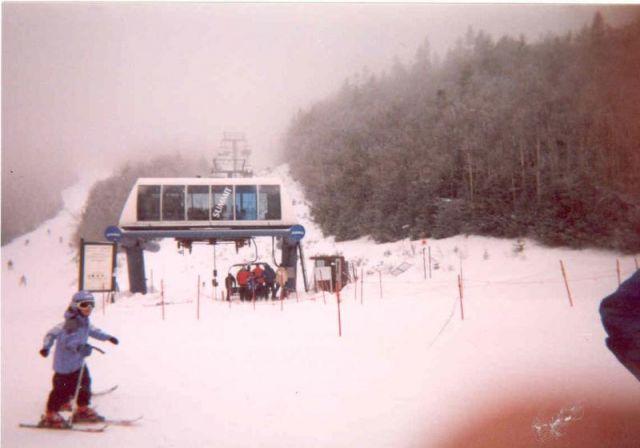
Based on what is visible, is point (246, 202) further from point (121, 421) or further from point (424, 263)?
point (121, 421)

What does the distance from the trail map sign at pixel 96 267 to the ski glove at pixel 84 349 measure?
32.1 inches

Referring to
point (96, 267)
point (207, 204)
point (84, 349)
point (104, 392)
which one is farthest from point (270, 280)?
point (84, 349)

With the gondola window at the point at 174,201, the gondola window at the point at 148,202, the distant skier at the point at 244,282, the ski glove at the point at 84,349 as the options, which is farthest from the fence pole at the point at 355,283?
the ski glove at the point at 84,349

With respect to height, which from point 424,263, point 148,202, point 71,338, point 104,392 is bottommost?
point 104,392

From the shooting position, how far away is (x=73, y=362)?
3824mm

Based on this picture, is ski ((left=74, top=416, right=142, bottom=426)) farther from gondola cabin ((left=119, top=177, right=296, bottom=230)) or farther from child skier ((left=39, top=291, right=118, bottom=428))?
gondola cabin ((left=119, top=177, right=296, bottom=230))

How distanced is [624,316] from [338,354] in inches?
98.0

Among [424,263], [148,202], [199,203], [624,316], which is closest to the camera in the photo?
[624,316]

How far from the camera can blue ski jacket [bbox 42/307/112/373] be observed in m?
3.74

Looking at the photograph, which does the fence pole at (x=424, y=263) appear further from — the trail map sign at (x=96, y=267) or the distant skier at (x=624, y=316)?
the trail map sign at (x=96, y=267)

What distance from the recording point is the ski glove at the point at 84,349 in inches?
149

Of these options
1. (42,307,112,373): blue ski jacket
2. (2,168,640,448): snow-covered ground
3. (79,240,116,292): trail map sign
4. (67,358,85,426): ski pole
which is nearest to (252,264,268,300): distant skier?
(2,168,640,448): snow-covered ground

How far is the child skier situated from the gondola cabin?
1.25 metres

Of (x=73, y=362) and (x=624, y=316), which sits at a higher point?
(x=624, y=316)
